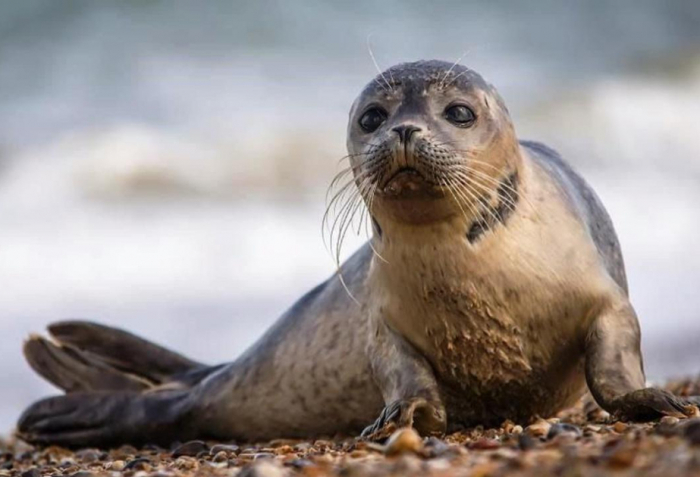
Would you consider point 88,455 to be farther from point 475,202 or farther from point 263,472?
point 263,472

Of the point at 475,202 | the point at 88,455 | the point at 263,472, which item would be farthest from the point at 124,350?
the point at 263,472

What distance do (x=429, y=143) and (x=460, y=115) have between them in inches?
12.9

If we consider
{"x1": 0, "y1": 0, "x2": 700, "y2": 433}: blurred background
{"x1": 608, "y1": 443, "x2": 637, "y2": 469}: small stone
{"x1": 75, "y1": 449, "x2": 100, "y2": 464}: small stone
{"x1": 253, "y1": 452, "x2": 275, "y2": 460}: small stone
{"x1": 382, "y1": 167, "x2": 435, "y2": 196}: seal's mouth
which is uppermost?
{"x1": 0, "y1": 0, "x2": 700, "y2": 433}: blurred background

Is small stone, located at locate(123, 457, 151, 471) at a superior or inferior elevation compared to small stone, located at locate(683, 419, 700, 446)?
superior

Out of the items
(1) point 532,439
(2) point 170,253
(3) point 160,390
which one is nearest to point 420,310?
(1) point 532,439

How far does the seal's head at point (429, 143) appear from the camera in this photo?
5.11 metres

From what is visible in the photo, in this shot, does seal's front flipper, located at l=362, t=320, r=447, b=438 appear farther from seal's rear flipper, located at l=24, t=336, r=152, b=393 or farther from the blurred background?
the blurred background

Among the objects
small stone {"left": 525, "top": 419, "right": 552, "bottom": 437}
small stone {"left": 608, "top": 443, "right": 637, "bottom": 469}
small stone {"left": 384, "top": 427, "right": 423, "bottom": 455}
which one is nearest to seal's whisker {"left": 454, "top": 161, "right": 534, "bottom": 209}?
small stone {"left": 525, "top": 419, "right": 552, "bottom": 437}

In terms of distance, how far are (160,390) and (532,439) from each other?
3334 millimetres

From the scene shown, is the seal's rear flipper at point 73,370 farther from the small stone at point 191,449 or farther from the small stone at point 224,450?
the small stone at point 224,450

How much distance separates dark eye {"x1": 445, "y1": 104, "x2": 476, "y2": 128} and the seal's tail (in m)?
2.74

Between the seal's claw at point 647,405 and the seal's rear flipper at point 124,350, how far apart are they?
117 inches

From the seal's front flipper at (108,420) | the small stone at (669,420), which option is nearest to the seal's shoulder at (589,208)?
the small stone at (669,420)

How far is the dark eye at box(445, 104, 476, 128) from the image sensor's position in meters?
5.37
